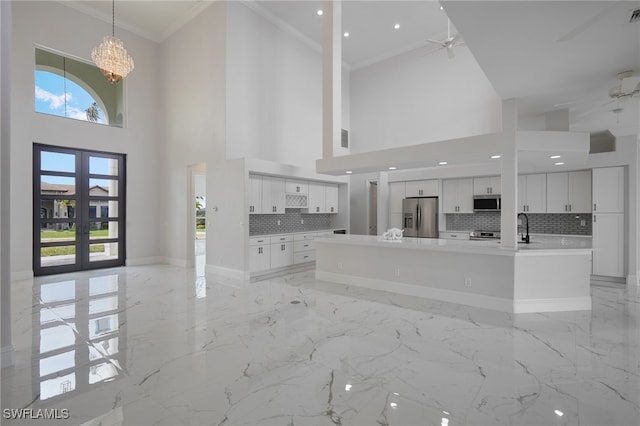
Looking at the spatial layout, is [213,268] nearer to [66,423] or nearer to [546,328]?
[66,423]

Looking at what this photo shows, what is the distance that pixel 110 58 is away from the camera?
5945mm

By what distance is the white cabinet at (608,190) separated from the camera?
20.6ft

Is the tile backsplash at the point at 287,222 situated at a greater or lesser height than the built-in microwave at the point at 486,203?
lesser

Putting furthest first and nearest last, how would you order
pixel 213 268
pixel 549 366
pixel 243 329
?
pixel 213 268 < pixel 243 329 < pixel 549 366

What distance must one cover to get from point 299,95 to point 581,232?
773 centimetres

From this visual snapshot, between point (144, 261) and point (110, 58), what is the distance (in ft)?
16.0

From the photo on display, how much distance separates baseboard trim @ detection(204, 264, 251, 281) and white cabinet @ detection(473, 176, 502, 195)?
5.95 metres

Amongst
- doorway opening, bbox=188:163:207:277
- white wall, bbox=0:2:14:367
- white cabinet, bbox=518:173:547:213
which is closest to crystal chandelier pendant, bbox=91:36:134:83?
doorway opening, bbox=188:163:207:277

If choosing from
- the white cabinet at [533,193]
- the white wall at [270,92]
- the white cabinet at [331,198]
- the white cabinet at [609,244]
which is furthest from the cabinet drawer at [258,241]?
the white cabinet at [609,244]

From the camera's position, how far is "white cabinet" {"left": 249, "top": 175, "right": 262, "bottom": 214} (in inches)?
258

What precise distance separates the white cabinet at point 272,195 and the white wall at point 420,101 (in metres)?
4.35

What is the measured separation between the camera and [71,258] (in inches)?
284

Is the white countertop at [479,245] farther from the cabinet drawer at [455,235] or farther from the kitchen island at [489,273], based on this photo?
the cabinet drawer at [455,235]

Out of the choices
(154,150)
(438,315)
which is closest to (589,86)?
(438,315)
